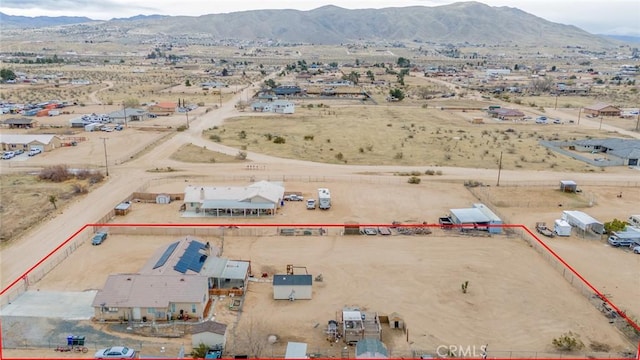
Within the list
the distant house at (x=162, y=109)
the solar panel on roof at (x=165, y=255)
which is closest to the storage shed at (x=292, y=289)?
the solar panel on roof at (x=165, y=255)

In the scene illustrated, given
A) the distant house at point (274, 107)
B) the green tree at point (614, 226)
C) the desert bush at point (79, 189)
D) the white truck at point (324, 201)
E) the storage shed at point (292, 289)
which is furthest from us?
the distant house at point (274, 107)

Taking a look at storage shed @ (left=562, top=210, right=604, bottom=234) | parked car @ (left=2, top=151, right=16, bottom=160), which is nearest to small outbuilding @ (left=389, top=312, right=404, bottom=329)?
storage shed @ (left=562, top=210, right=604, bottom=234)

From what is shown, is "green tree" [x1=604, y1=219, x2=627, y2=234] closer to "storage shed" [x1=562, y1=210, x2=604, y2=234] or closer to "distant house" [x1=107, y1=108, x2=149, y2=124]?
"storage shed" [x1=562, y1=210, x2=604, y2=234]

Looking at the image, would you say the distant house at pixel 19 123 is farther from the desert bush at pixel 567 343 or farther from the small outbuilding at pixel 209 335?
the desert bush at pixel 567 343

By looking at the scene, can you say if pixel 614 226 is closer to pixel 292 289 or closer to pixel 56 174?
pixel 292 289

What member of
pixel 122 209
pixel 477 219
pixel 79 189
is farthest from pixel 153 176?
pixel 477 219
